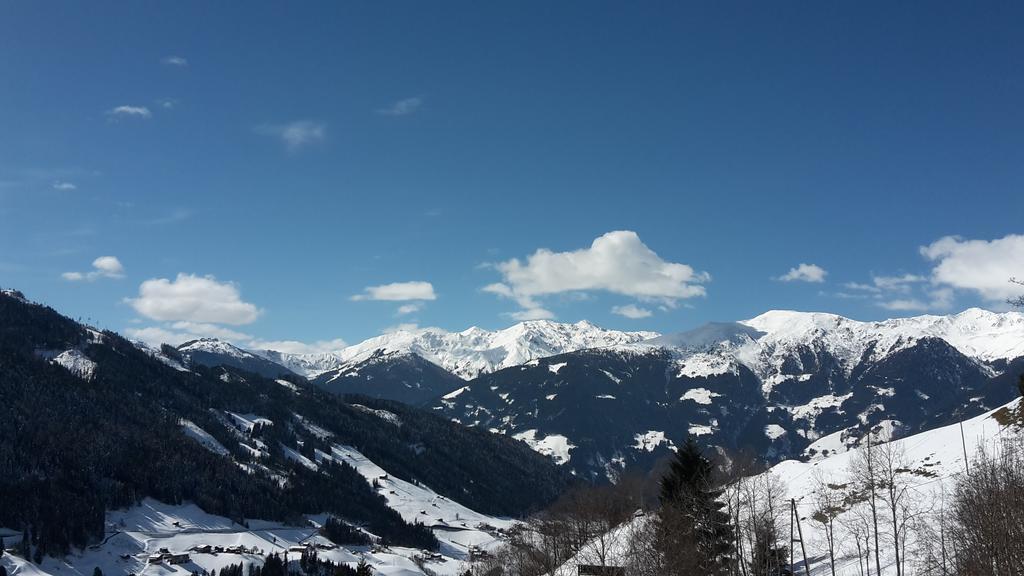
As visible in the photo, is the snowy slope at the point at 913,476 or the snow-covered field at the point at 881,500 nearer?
the snow-covered field at the point at 881,500

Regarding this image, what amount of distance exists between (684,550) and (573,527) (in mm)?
53214

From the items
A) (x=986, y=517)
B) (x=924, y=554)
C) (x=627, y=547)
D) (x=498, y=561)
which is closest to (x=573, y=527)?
(x=498, y=561)

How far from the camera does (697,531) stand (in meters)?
67.2

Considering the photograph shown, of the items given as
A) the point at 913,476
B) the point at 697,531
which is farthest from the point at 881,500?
the point at 697,531

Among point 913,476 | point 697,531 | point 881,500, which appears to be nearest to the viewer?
point 697,531

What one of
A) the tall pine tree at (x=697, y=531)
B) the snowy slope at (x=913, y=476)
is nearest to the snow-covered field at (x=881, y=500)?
the snowy slope at (x=913, y=476)

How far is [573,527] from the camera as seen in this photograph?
376 ft

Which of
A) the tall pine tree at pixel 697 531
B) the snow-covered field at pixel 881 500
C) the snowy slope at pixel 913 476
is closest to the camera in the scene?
the tall pine tree at pixel 697 531

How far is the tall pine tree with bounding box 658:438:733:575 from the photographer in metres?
64.7

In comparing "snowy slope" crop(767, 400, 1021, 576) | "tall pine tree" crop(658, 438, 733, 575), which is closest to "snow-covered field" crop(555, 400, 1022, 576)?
"snowy slope" crop(767, 400, 1021, 576)

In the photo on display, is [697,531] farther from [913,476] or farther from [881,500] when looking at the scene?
[913,476]

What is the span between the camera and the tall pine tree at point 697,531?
64688 mm

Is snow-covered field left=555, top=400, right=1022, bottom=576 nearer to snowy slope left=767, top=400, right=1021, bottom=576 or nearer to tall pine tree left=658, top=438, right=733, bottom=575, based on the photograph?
snowy slope left=767, top=400, right=1021, bottom=576

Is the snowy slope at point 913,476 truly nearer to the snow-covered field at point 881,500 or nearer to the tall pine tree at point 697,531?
the snow-covered field at point 881,500
